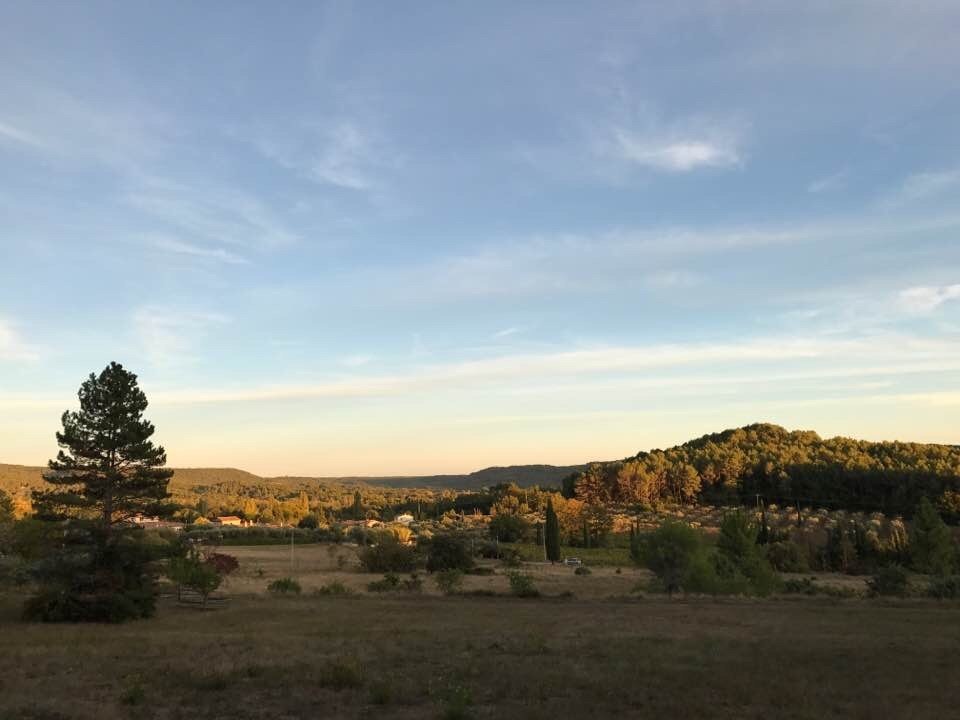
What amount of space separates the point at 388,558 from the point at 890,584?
4121cm

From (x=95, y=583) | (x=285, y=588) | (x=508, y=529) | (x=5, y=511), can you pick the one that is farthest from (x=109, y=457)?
(x=508, y=529)

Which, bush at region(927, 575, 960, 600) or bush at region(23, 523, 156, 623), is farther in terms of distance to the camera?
bush at region(927, 575, 960, 600)

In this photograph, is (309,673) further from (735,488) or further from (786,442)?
(786,442)

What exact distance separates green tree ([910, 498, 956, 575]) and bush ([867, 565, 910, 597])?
16543mm

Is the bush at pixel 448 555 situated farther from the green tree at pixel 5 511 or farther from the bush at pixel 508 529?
the bush at pixel 508 529

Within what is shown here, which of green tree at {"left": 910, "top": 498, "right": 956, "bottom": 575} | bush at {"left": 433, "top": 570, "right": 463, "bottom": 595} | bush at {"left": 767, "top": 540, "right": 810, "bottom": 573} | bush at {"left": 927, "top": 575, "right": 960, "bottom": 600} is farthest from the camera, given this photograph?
bush at {"left": 767, "top": 540, "right": 810, "bottom": 573}

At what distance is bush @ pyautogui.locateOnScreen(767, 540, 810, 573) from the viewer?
7669 cm

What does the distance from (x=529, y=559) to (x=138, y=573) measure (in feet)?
192

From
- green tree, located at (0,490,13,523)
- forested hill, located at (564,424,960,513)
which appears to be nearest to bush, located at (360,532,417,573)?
green tree, located at (0,490,13,523)

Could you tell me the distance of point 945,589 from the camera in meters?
46.2

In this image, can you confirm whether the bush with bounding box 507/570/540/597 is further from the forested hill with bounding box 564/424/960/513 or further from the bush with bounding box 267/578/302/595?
the forested hill with bounding box 564/424/960/513

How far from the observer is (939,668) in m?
18.8

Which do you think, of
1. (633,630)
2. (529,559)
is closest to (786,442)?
(529,559)

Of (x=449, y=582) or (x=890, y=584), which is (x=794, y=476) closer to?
(x=890, y=584)
